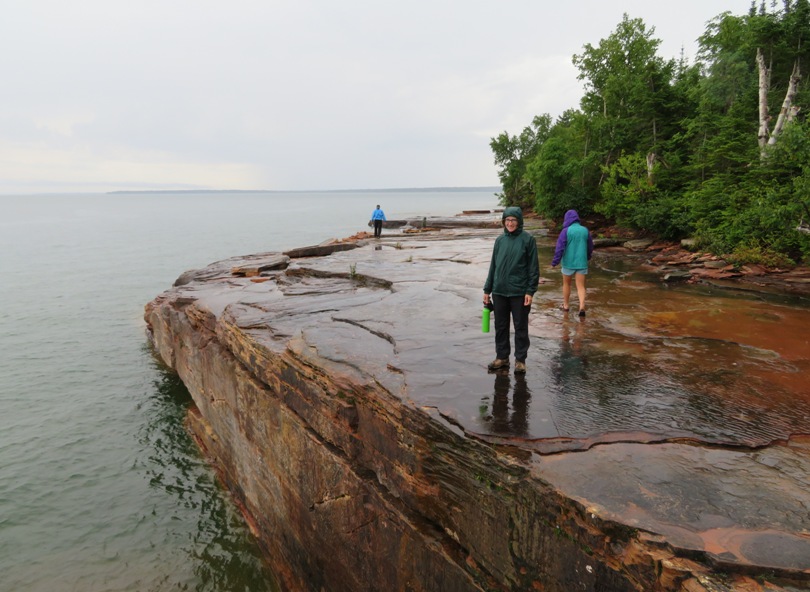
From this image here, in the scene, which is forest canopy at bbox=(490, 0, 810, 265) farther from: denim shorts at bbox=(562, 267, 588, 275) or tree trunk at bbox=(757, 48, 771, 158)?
denim shorts at bbox=(562, 267, 588, 275)

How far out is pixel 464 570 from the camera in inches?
170

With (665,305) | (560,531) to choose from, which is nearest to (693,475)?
(560,531)

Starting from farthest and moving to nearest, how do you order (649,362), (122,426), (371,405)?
(122,426)
(649,362)
(371,405)

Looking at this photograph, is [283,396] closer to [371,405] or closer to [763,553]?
[371,405]

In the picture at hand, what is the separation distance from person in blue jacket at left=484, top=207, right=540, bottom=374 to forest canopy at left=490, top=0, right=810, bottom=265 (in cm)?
1155

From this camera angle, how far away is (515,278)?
5.41 m

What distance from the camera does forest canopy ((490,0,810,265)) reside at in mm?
14109

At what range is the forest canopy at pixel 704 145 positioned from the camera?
46.3ft

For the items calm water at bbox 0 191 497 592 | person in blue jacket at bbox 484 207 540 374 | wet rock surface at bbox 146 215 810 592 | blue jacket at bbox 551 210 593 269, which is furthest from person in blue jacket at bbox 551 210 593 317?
calm water at bbox 0 191 497 592

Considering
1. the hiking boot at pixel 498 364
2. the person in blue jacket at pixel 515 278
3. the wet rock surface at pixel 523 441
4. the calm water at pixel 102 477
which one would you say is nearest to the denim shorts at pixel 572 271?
the wet rock surface at pixel 523 441

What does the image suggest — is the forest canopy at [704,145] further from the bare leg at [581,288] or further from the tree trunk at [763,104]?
the bare leg at [581,288]

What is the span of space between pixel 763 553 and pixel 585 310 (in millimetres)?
6367

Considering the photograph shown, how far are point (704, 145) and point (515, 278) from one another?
2189 centimetres

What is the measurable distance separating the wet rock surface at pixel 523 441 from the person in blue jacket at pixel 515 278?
634 millimetres
